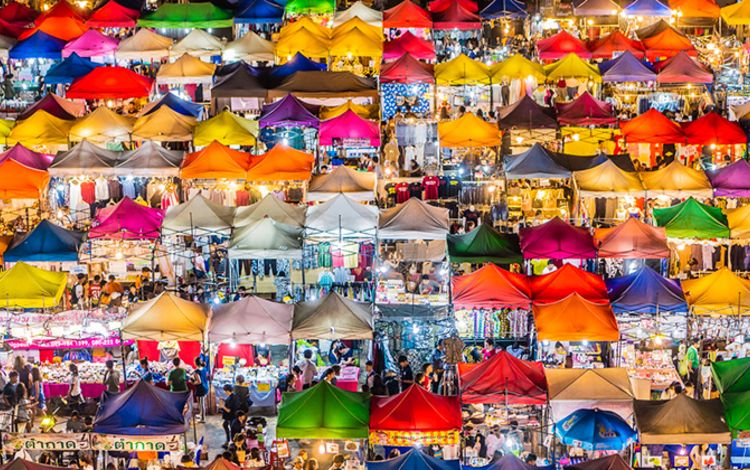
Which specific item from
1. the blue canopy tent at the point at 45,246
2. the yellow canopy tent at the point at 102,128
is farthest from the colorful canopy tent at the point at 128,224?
the yellow canopy tent at the point at 102,128

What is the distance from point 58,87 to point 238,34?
19.9ft

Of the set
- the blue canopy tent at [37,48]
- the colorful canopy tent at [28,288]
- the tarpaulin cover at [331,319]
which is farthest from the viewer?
the blue canopy tent at [37,48]

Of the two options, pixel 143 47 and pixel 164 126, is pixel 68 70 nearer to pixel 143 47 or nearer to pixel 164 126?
pixel 143 47

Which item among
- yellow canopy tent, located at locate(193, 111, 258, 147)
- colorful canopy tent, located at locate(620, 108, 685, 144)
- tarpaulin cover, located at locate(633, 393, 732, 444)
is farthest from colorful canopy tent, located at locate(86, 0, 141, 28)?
tarpaulin cover, located at locate(633, 393, 732, 444)

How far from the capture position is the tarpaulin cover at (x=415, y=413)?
26812mm

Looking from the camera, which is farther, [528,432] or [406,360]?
[406,360]

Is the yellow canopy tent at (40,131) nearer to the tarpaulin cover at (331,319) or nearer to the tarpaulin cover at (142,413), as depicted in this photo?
the tarpaulin cover at (331,319)

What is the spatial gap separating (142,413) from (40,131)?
49.4 feet

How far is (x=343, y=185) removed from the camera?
118 ft

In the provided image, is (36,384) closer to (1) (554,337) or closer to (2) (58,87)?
(1) (554,337)

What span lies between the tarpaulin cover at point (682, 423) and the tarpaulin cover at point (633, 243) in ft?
21.9

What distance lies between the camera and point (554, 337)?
3053 cm

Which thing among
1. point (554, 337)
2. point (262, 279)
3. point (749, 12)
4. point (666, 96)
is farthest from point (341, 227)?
point (749, 12)

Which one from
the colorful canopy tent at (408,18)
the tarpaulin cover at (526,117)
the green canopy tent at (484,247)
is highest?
the colorful canopy tent at (408,18)
